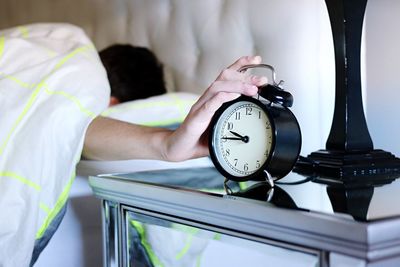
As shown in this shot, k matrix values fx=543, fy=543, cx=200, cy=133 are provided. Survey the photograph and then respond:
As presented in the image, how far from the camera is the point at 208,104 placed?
0.78m

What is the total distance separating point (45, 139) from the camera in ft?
3.24

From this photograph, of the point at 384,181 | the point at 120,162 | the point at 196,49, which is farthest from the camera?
the point at 196,49

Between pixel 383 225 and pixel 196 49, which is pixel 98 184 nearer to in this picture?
pixel 383 225

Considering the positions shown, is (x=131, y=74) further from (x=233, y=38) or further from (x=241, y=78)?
(x=241, y=78)

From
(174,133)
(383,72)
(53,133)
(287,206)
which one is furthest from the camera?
(383,72)

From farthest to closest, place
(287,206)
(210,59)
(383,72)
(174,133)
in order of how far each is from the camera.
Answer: (210,59) < (383,72) < (174,133) < (287,206)

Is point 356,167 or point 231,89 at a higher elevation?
point 231,89

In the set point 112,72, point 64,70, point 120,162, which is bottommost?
point 120,162

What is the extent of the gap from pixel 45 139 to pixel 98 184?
146mm

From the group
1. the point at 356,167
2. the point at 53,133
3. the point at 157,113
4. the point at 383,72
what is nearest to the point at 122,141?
the point at 53,133

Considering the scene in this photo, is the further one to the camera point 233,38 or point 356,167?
point 233,38

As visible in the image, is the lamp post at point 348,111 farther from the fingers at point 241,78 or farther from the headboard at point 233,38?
the headboard at point 233,38

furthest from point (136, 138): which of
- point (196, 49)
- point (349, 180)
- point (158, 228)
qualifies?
point (196, 49)

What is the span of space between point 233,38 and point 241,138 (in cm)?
64
